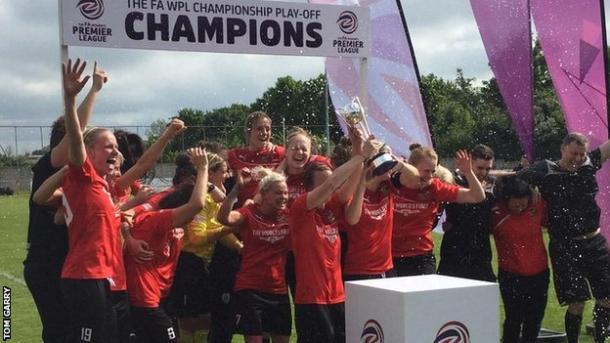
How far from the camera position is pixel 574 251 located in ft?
19.0

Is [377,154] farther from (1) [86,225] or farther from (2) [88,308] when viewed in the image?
(2) [88,308]

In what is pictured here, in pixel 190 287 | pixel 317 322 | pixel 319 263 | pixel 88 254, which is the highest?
pixel 88 254

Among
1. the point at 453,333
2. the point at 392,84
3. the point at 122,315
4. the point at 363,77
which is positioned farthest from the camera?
the point at 392,84

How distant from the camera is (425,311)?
3.64 m

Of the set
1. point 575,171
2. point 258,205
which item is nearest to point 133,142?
point 258,205

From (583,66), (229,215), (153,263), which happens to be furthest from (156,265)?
(583,66)

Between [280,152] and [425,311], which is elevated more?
[280,152]

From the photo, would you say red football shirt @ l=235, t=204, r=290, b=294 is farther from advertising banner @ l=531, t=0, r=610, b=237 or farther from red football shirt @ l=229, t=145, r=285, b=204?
advertising banner @ l=531, t=0, r=610, b=237

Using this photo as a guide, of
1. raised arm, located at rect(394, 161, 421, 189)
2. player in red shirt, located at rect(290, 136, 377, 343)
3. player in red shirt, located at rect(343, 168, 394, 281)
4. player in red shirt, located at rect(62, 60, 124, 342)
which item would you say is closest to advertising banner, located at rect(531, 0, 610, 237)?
raised arm, located at rect(394, 161, 421, 189)

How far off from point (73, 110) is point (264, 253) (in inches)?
68.4

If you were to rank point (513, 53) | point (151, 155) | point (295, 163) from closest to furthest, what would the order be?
point (151, 155), point (295, 163), point (513, 53)

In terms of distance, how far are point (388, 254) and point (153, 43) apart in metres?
2.15

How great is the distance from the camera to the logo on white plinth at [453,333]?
3.71 metres

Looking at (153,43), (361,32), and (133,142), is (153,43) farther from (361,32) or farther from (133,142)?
(361,32)
